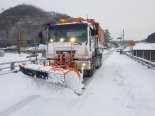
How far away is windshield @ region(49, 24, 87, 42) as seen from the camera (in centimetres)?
1063

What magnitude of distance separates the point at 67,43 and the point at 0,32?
390 feet

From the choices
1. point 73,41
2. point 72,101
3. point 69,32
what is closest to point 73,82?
point 72,101

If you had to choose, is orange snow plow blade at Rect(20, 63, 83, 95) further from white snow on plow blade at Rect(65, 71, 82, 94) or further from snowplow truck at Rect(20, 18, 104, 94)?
snowplow truck at Rect(20, 18, 104, 94)

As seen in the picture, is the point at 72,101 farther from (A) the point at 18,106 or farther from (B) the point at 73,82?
(A) the point at 18,106

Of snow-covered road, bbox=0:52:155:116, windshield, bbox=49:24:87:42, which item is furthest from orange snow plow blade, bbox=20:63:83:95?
windshield, bbox=49:24:87:42

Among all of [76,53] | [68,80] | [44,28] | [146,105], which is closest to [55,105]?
[68,80]

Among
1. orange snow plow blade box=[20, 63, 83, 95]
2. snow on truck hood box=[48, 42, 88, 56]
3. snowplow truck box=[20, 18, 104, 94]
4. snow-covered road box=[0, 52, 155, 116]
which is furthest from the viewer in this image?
snow on truck hood box=[48, 42, 88, 56]

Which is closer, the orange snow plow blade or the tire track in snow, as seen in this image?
the tire track in snow

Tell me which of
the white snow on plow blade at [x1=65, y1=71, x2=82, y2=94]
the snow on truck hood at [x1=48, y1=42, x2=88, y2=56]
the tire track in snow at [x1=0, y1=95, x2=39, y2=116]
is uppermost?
the snow on truck hood at [x1=48, y1=42, x2=88, y2=56]

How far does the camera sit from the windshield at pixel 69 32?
34.9 feet

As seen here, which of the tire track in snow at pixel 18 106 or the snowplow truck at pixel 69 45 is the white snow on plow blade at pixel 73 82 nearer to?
the tire track in snow at pixel 18 106

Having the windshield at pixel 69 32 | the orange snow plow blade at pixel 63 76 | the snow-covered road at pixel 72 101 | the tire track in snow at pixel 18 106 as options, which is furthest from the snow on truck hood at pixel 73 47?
the tire track in snow at pixel 18 106

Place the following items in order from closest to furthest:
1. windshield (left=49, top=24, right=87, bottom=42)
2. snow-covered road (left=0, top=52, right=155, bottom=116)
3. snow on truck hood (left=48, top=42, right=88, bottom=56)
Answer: snow-covered road (left=0, top=52, right=155, bottom=116) → snow on truck hood (left=48, top=42, right=88, bottom=56) → windshield (left=49, top=24, right=87, bottom=42)

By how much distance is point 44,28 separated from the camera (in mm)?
11320
